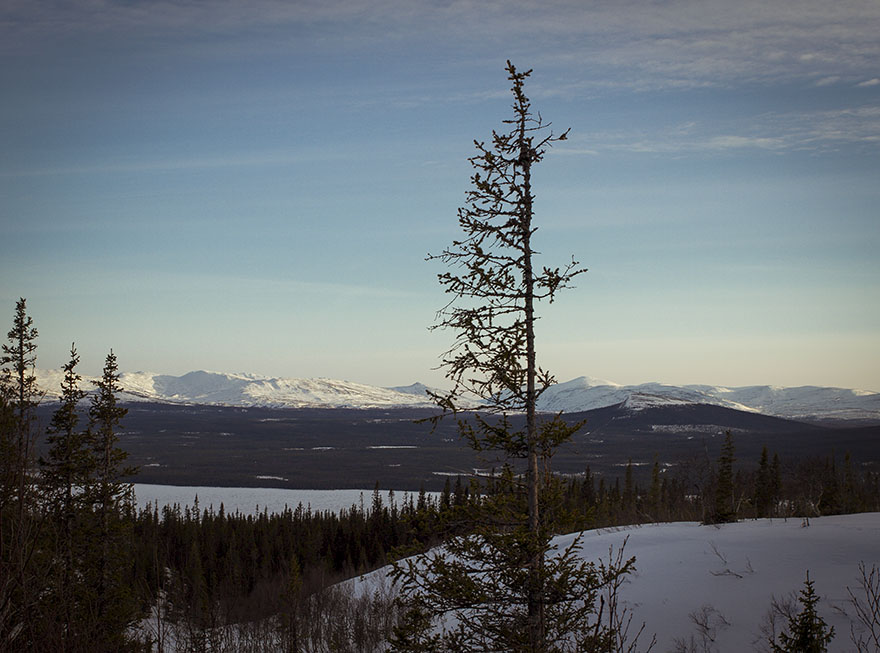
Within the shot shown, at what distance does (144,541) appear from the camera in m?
72.8

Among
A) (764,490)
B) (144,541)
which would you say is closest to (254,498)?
(144,541)

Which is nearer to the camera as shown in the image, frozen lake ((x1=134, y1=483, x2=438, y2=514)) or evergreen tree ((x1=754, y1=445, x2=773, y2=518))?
evergreen tree ((x1=754, y1=445, x2=773, y2=518))

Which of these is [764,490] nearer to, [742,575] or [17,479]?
[742,575]

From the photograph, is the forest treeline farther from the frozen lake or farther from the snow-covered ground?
the frozen lake

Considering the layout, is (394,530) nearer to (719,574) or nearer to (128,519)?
(128,519)

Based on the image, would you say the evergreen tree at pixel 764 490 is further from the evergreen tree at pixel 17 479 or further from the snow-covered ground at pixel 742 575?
the evergreen tree at pixel 17 479

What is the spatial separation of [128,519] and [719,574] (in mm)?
20842

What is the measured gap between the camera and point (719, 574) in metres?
18.1

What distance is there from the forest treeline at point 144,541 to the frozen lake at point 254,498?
79.4 m

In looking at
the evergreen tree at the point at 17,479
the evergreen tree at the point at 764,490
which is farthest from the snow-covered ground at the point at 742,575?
the evergreen tree at the point at 764,490

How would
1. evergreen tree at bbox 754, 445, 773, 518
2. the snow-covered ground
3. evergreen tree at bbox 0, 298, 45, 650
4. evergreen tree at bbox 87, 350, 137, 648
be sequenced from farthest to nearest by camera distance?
evergreen tree at bbox 754, 445, 773, 518
evergreen tree at bbox 87, 350, 137, 648
the snow-covered ground
evergreen tree at bbox 0, 298, 45, 650

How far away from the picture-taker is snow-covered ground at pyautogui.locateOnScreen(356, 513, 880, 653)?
51.4 feet

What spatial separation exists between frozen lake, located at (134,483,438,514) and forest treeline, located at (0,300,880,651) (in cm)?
7936

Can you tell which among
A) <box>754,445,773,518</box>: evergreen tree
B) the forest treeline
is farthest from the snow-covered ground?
<box>754,445,773,518</box>: evergreen tree
